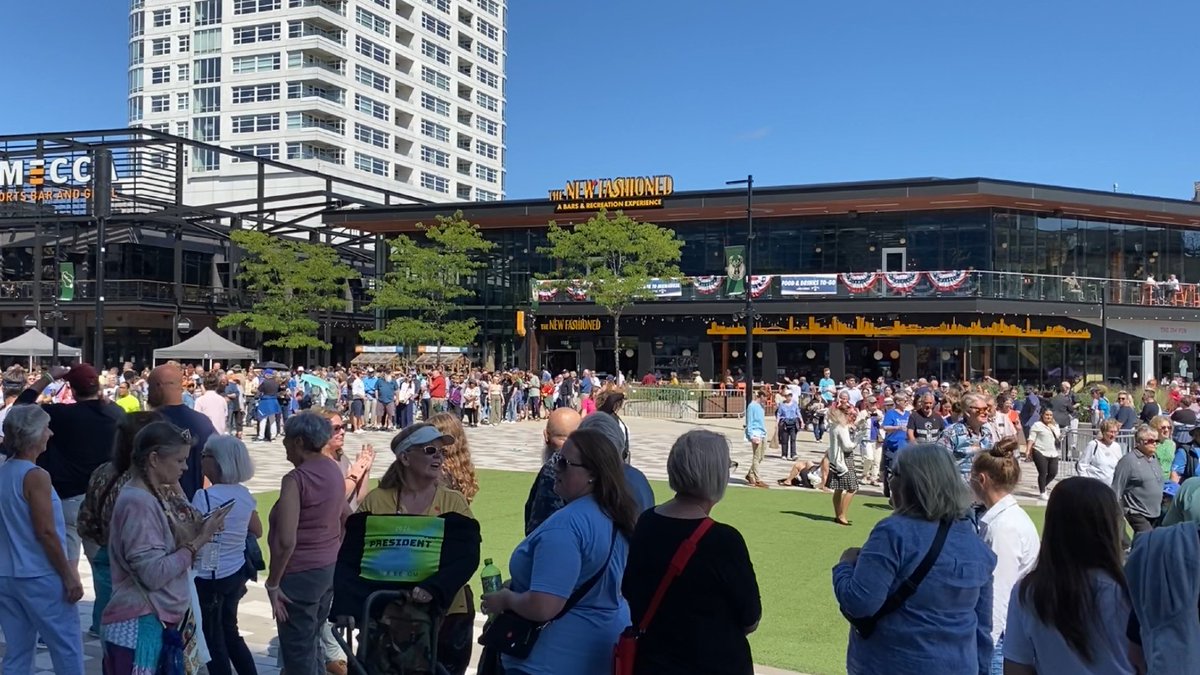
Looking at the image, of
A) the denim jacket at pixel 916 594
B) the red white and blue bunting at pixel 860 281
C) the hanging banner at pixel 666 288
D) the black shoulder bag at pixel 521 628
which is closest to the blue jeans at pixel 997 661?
the denim jacket at pixel 916 594

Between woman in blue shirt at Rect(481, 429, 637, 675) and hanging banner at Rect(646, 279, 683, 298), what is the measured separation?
41721mm

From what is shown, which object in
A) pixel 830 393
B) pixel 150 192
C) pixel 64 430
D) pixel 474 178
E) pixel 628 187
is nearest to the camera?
pixel 64 430

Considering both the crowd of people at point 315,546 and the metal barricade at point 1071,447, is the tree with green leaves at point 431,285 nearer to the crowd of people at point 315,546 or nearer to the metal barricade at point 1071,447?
the metal barricade at point 1071,447

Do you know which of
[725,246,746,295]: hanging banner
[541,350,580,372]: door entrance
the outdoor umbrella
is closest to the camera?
the outdoor umbrella

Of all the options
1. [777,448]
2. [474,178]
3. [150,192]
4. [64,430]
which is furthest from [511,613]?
[474,178]

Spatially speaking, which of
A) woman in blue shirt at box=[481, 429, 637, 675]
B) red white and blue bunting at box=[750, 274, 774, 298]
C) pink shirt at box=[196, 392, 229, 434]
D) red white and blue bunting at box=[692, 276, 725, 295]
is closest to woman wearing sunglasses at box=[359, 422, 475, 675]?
woman in blue shirt at box=[481, 429, 637, 675]

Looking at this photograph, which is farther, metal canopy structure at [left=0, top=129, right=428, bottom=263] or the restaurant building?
metal canopy structure at [left=0, top=129, right=428, bottom=263]

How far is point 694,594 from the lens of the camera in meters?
3.62

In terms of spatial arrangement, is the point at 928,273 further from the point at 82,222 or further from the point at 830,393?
the point at 82,222

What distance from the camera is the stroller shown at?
407 centimetres

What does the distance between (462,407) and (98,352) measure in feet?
43.2

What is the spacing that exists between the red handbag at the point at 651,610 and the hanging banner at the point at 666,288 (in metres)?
41.9

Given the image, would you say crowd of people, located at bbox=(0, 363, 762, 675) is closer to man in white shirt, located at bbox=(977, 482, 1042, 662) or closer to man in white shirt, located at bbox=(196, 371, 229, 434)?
man in white shirt, located at bbox=(977, 482, 1042, 662)

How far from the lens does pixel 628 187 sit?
46.1m
